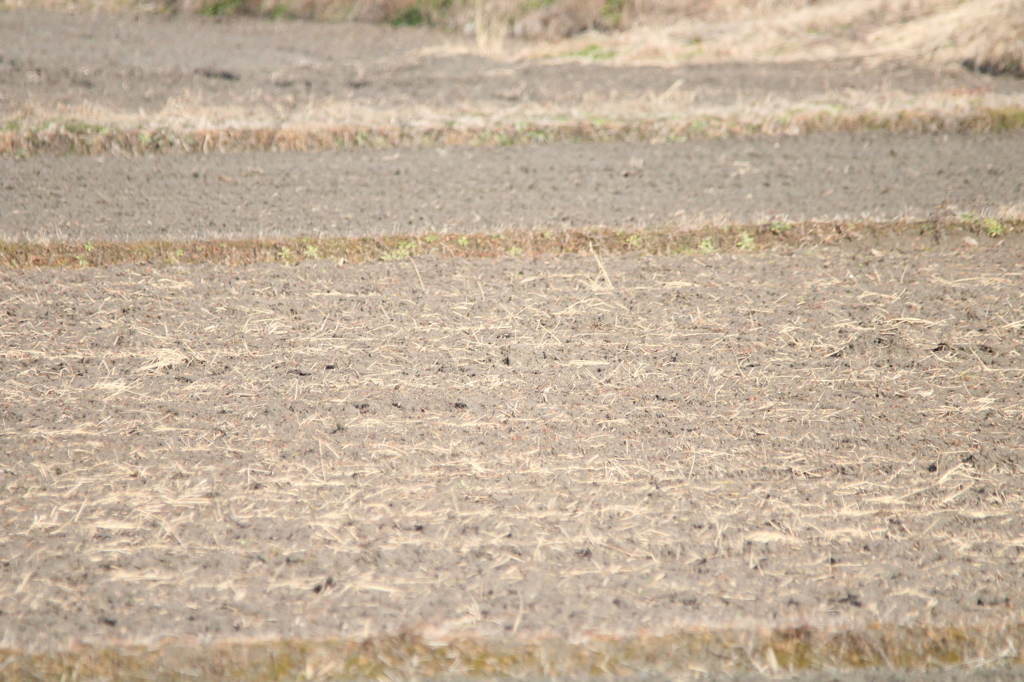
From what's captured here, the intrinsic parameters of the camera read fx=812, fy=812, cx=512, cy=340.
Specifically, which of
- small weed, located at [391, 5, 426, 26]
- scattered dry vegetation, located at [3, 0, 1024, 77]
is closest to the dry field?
scattered dry vegetation, located at [3, 0, 1024, 77]

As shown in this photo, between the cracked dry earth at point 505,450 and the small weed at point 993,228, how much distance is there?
0.59 metres

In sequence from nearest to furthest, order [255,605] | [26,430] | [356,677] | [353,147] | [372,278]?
[356,677], [255,605], [26,430], [372,278], [353,147]

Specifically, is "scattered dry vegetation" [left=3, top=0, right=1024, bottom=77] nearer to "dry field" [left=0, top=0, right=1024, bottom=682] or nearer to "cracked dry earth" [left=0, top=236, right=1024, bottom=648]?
"dry field" [left=0, top=0, right=1024, bottom=682]

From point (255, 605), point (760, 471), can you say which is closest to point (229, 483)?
point (255, 605)

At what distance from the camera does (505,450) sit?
325cm

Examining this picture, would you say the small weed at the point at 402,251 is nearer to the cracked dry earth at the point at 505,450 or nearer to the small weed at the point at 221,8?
the cracked dry earth at the point at 505,450

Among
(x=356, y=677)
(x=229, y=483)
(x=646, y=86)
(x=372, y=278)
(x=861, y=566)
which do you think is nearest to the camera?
(x=356, y=677)

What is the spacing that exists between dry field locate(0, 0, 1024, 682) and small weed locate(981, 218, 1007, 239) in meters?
0.03

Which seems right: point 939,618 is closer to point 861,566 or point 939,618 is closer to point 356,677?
point 861,566

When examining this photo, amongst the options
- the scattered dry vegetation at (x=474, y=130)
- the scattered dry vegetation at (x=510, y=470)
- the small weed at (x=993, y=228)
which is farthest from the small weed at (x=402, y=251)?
the small weed at (x=993, y=228)

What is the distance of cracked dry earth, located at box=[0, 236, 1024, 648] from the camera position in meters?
2.51

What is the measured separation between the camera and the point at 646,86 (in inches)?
350

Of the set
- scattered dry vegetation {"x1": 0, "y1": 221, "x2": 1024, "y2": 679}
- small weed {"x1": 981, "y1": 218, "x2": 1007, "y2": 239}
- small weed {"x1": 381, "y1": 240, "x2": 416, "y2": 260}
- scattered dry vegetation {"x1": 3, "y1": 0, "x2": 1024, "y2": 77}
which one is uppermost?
scattered dry vegetation {"x1": 3, "y1": 0, "x2": 1024, "y2": 77}

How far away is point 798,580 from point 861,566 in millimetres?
240
